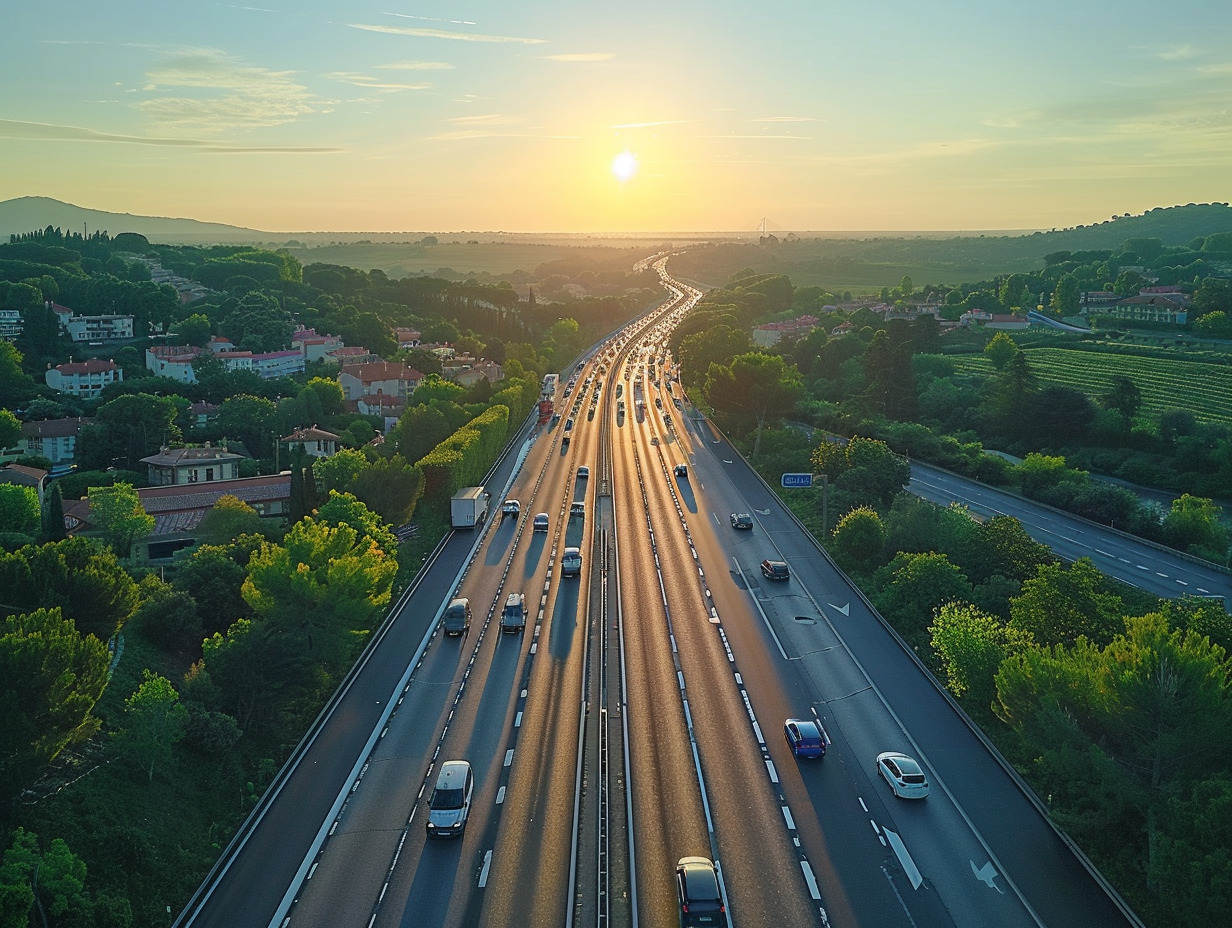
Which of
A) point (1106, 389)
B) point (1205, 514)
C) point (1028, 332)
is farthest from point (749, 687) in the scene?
point (1028, 332)

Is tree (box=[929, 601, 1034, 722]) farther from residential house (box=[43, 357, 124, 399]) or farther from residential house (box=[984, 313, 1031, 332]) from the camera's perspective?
residential house (box=[984, 313, 1031, 332])

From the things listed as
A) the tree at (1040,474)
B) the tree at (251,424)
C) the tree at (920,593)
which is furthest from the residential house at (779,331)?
the tree at (920,593)

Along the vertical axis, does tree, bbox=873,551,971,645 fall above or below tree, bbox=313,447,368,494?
below

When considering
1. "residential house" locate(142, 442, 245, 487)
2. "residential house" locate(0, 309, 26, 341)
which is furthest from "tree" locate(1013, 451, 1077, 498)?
"residential house" locate(0, 309, 26, 341)

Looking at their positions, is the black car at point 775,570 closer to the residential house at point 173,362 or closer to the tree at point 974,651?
the tree at point 974,651

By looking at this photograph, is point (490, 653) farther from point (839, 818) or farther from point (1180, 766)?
point (1180, 766)

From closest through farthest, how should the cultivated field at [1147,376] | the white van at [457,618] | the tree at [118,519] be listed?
the white van at [457,618] → the tree at [118,519] → the cultivated field at [1147,376]
